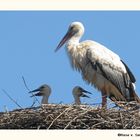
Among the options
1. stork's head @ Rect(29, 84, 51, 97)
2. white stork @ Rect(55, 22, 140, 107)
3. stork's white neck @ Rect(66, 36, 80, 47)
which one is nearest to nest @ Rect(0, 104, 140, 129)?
stork's head @ Rect(29, 84, 51, 97)

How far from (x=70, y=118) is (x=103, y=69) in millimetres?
2608

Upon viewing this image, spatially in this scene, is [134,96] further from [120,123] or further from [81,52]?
[120,123]

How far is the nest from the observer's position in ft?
22.0

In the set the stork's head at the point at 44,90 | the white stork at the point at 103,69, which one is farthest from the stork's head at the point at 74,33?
the stork's head at the point at 44,90

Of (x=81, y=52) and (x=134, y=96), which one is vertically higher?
(x=81, y=52)

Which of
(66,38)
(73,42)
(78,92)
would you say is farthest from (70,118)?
(66,38)

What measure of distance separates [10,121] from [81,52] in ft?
8.76

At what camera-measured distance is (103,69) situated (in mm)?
9234

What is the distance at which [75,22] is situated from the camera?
31.8 feet

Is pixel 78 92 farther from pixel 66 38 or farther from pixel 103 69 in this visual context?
pixel 66 38
